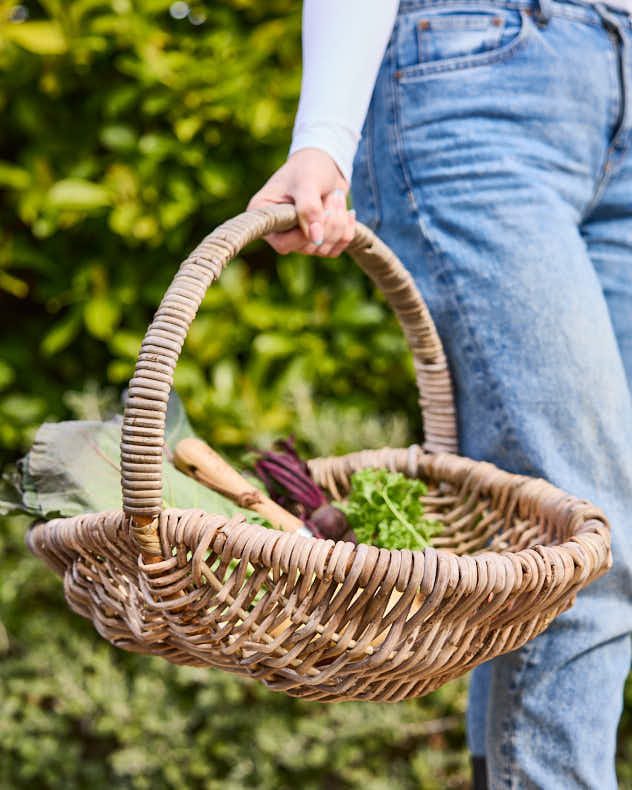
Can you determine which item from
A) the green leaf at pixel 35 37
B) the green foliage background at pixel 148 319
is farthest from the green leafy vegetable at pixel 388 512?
the green leaf at pixel 35 37

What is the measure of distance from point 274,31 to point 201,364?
736mm

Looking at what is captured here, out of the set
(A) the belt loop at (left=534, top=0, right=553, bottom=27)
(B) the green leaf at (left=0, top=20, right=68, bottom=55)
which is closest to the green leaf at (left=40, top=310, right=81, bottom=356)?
(B) the green leaf at (left=0, top=20, right=68, bottom=55)

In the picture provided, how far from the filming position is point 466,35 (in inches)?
36.6

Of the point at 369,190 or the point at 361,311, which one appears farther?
the point at 361,311

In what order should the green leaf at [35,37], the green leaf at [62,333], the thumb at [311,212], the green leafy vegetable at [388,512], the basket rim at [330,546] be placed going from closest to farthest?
the basket rim at [330,546], the thumb at [311,212], the green leafy vegetable at [388,512], the green leaf at [35,37], the green leaf at [62,333]

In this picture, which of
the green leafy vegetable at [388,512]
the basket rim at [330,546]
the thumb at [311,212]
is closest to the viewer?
the basket rim at [330,546]

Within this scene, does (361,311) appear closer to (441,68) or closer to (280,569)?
(441,68)

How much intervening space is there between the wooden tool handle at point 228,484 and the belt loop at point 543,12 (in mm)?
651

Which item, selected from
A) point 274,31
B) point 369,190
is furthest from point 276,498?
point 274,31

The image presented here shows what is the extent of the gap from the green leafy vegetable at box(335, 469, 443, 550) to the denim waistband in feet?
1.86

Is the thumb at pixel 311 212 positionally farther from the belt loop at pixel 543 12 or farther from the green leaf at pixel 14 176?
the green leaf at pixel 14 176

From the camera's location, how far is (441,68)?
3.06 feet

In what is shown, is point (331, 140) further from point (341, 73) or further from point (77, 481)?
point (77, 481)

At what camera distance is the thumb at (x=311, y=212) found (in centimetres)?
82
